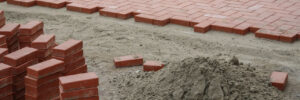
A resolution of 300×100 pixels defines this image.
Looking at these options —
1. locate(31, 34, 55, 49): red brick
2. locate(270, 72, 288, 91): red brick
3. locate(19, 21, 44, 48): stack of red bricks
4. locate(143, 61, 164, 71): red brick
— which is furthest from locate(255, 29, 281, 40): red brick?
locate(19, 21, 44, 48): stack of red bricks

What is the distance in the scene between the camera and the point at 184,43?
22.0 ft

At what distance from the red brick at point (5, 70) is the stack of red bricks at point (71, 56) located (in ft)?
1.74

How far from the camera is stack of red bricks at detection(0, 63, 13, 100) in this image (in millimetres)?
4734

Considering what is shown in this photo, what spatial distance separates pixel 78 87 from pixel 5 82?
99 centimetres

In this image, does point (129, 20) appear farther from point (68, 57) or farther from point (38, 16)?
point (68, 57)

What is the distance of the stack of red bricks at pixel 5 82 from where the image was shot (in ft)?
15.5

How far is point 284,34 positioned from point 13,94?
4.20m

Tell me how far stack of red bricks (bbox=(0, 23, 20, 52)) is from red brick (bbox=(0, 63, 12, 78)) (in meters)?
0.92

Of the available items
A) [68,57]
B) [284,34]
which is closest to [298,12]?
[284,34]

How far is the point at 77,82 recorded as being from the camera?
4.31m

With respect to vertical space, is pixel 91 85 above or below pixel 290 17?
below

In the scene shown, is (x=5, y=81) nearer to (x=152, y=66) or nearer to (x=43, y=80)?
(x=43, y=80)

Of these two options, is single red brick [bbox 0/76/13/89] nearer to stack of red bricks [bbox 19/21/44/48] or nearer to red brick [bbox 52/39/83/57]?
red brick [bbox 52/39/83/57]

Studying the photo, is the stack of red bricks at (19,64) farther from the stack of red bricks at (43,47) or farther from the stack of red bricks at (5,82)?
the stack of red bricks at (43,47)
